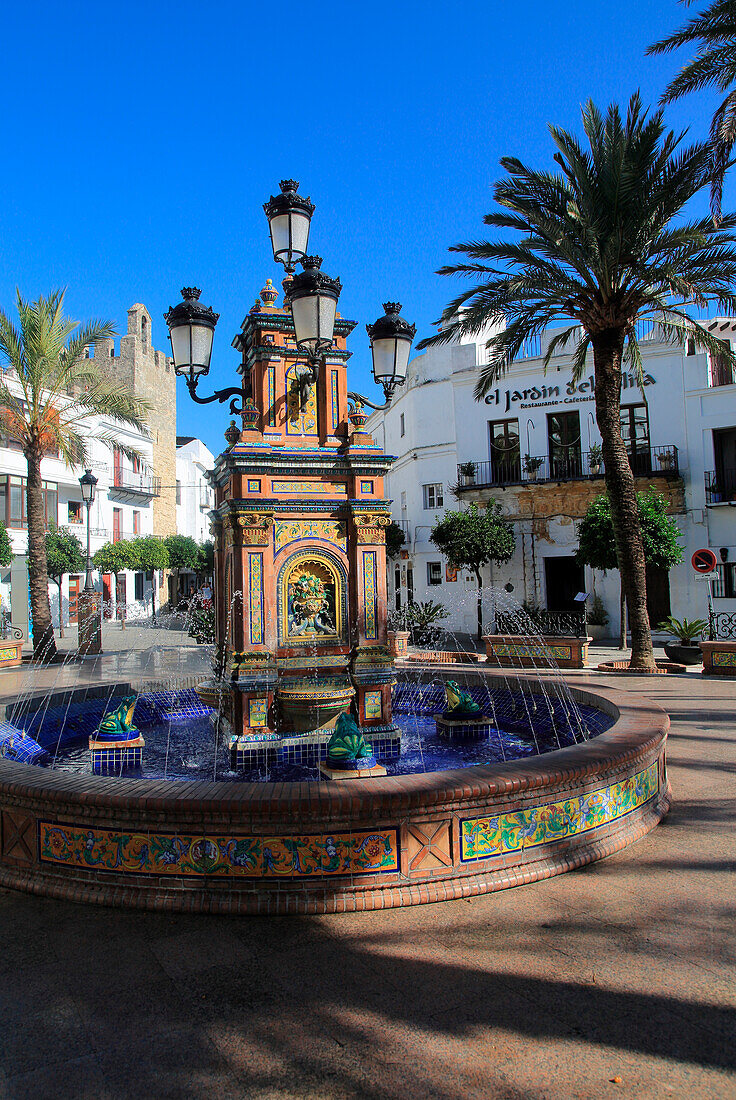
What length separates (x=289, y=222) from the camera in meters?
7.95

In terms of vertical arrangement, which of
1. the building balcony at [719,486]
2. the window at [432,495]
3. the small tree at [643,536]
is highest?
the window at [432,495]

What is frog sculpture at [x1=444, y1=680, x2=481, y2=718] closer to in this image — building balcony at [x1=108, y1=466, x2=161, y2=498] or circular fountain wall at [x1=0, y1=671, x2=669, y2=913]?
circular fountain wall at [x1=0, y1=671, x2=669, y2=913]

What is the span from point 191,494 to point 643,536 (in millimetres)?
44683

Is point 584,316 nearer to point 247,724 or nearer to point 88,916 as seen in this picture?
point 247,724

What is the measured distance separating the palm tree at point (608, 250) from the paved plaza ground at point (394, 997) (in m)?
10.9

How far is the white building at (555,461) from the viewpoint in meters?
23.2

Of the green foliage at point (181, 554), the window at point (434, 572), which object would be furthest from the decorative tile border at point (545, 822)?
the green foliage at point (181, 554)

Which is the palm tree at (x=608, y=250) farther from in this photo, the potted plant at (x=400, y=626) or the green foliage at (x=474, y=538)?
the green foliage at (x=474, y=538)

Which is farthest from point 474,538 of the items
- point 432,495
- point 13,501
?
point 13,501

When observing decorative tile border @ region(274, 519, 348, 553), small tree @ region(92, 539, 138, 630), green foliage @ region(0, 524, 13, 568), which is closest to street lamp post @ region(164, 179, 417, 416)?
decorative tile border @ region(274, 519, 348, 553)

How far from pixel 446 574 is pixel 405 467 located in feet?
17.5

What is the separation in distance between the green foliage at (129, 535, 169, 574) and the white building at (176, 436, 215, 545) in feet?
49.3

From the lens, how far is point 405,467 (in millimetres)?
30969

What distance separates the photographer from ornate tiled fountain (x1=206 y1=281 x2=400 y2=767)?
7211 mm
